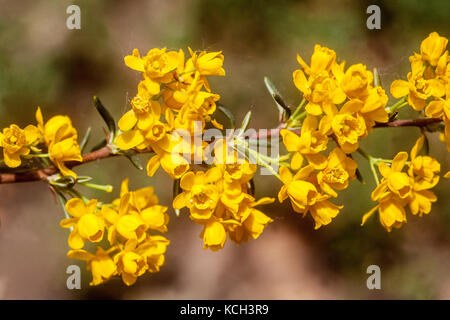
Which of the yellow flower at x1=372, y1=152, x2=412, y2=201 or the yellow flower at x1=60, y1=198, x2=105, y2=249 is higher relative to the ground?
the yellow flower at x1=372, y1=152, x2=412, y2=201

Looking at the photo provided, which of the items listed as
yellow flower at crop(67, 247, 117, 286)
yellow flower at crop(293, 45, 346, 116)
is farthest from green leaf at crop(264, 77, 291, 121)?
yellow flower at crop(67, 247, 117, 286)

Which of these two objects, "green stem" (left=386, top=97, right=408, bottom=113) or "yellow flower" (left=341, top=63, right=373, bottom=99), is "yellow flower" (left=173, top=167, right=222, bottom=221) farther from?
"green stem" (left=386, top=97, right=408, bottom=113)

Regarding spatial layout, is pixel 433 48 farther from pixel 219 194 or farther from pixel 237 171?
pixel 219 194

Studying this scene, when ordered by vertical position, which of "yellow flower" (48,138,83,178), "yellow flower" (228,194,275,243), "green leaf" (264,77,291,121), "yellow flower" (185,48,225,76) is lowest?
"yellow flower" (228,194,275,243)

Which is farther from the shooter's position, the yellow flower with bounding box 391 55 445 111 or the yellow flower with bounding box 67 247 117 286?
the yellow flower with bounding box 67 247 117 286

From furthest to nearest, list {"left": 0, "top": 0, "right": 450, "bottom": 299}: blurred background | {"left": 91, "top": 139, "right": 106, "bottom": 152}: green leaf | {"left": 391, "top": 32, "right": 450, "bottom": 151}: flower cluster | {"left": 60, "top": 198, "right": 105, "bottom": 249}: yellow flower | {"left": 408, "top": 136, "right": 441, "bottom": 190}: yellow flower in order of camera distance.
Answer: {"left": 0, "top": 0, "right": 450, "bottom": 299}: blurred background < {"left": 91, "top": 139, "right": 106, "bottom": 152}: green leaf < {"left": 408, "top": 136, "right": 441, "bottom": 190}: yellow flower < {"left": 60, "top": 198, "right": 105, "bottom": 249}: yellow flower < {"left": 391, "top": 32, "right": 450, "bottom": 151}: flower cluster

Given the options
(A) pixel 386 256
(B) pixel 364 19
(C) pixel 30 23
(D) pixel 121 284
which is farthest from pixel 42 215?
(B) pixel 364 19
